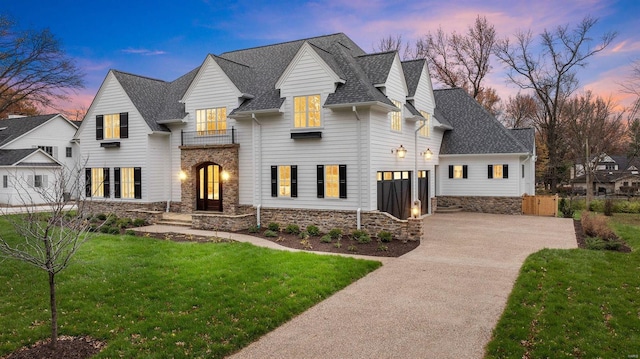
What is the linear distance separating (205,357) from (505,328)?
4.87 metres

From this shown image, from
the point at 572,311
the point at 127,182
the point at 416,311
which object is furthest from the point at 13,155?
the point at 572,311

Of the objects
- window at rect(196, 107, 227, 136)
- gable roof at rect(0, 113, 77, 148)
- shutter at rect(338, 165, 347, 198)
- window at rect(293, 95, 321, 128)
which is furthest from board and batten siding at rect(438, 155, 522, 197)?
gable roof at rect(0, 113, 77, 148)

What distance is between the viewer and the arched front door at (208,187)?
1970 centimetres

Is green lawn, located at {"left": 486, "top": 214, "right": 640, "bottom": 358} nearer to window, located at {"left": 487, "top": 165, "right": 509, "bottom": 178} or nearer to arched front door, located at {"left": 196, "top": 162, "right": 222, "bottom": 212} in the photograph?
window, located at {"left": 487, "top": 165, "right": 509, "bottom": 178}

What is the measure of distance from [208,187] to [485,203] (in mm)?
16233

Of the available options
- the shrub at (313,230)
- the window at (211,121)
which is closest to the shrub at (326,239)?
the shrub at (313,230)

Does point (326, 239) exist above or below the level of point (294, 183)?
below

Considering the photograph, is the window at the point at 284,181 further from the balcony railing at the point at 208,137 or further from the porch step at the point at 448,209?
the porch step at the point at 448,209

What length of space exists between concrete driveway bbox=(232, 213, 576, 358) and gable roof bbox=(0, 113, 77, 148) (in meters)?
35.2

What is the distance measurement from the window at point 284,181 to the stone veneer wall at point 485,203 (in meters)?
12.0

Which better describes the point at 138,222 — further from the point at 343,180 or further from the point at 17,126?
the point at 17,126

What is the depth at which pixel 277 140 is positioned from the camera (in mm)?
17312

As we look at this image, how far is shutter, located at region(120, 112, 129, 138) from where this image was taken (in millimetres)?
20742

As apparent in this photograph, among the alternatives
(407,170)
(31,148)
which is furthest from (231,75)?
(31,148)
